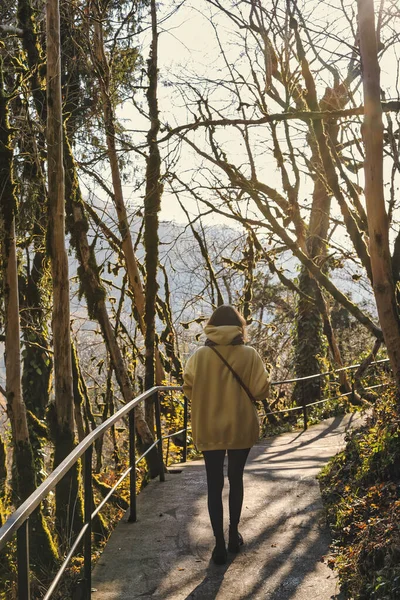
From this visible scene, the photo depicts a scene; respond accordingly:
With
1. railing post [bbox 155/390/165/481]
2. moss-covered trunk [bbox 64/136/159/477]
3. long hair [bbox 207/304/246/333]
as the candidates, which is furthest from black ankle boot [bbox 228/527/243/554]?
moss-covered trunk [bbox 64/136/159/477]

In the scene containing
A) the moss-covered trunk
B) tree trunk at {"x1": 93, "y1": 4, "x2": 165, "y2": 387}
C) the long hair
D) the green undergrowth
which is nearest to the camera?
the green undergrowth

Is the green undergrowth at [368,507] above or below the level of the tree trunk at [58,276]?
below

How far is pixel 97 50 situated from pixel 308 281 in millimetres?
9175

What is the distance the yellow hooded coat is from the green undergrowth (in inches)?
43.5

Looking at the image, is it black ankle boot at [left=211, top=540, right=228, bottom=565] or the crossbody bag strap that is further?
black ankle boot at [left=211, top=540, right=228, bottom=565]

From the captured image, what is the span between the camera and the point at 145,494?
766 cm

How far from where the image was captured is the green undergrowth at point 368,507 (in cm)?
441

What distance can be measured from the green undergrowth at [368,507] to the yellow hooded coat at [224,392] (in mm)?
1104

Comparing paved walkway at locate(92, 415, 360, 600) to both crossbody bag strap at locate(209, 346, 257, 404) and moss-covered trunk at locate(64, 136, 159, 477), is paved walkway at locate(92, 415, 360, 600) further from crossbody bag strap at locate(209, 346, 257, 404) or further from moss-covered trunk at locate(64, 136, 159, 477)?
moss-covered trunk at locate(64, 136, 159, 477)

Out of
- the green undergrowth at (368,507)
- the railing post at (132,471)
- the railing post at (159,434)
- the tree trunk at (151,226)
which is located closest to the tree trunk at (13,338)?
the tree trunk at (151,226)

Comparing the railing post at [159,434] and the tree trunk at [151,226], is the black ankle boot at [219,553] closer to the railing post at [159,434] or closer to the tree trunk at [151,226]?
the railing post at [159,434]

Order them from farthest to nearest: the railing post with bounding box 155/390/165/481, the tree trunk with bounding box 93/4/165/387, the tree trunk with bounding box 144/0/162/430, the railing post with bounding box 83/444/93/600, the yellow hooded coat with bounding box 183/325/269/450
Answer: the tree trunk with bounding box 93/4/165/387 < the tree trunk with bounding box 144/0/162/430 < the railing post with bounding box 155/390/165/481 < the yellow hooded coat with bounding box 183/325/269/450 < the railing post with bounding box 83/444/93/600

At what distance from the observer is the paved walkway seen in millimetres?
4883

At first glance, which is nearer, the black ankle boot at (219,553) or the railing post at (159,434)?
the black ankle boot at (219,553)
